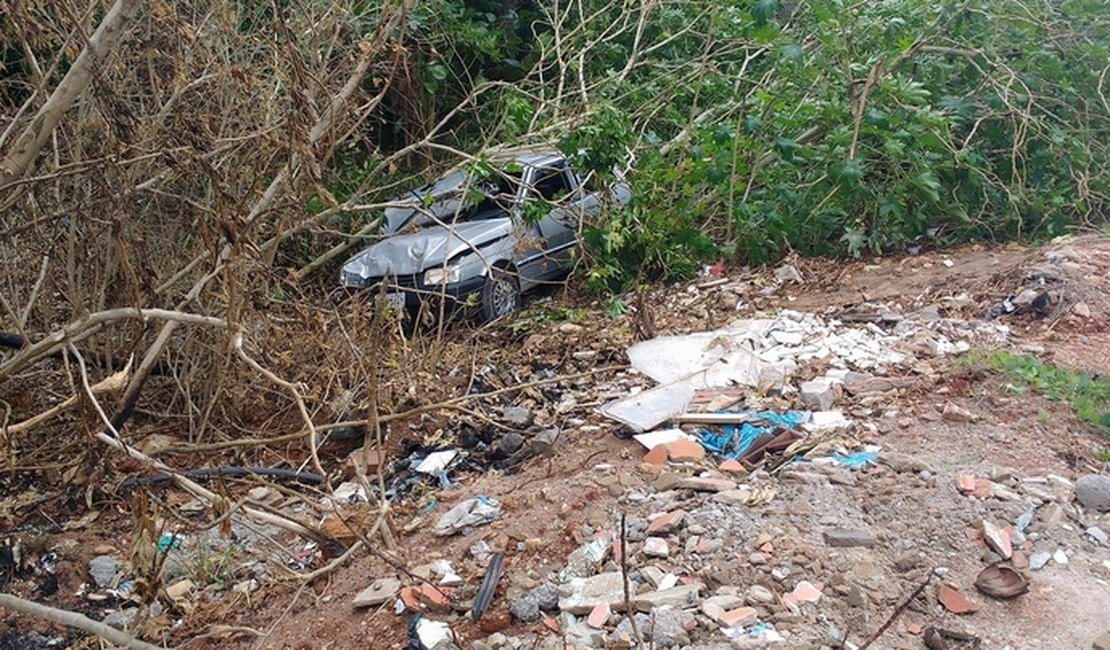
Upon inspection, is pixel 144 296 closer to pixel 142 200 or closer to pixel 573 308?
pixel 142 200

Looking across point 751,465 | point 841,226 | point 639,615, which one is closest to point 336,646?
point 639,615

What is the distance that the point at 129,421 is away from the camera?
5.65 m

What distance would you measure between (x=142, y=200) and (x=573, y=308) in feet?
10.3

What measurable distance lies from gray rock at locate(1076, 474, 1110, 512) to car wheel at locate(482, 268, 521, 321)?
4.26 metres

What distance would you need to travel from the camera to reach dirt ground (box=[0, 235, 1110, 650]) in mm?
3166

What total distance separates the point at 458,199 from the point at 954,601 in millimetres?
5091

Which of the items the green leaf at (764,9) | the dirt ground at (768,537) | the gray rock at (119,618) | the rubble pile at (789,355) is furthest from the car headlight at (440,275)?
the gray rock at (119,618)

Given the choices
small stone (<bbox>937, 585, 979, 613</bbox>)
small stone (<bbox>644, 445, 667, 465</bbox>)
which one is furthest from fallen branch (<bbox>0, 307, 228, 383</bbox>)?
small stone (<bbox>937, 585, 979, 613</bbox>)

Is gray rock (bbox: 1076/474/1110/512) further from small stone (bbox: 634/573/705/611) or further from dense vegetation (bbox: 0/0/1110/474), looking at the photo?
dense vegetation (bbox: 0/0/1110/474)

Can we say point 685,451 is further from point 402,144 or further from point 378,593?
point 402,144

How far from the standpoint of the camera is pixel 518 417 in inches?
205

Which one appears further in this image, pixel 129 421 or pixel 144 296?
pixel 129 421

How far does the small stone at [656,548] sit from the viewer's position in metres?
3.49

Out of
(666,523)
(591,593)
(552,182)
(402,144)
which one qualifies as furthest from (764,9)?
(402,144)
